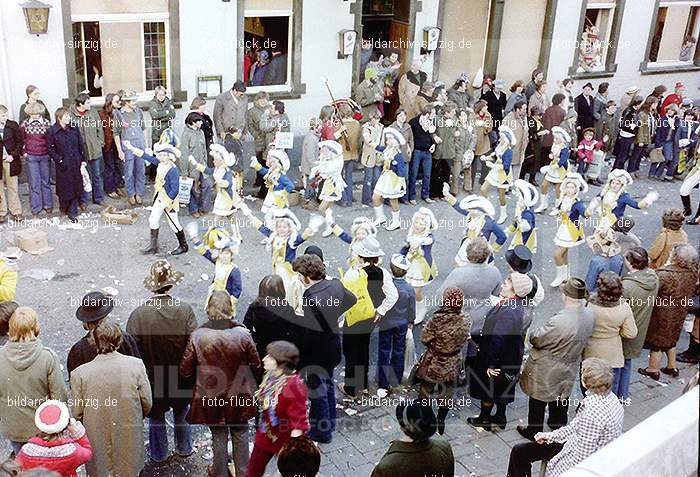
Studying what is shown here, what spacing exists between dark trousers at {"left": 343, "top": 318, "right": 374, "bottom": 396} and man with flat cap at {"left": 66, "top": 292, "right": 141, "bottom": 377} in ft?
6.82

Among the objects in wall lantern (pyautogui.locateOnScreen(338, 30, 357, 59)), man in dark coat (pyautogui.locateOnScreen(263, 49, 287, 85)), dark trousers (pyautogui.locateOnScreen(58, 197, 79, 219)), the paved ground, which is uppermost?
wall lantern (pyautogui.locateOnScreen(338, 30, 357, 59))

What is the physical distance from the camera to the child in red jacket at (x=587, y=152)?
560 inches

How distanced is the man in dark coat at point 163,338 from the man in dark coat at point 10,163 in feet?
18.1

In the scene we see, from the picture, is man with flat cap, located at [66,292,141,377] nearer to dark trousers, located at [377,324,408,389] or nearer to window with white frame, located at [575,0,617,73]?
dark trousers, located at [377,324,408,389]

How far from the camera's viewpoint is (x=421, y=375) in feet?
23.1

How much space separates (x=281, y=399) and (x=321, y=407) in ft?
4.64

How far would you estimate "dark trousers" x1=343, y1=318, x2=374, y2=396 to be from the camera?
7.44 metres

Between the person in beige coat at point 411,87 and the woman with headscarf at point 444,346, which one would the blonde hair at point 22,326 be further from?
the person in beige coat at point 411,87

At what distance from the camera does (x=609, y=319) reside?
6941 mm

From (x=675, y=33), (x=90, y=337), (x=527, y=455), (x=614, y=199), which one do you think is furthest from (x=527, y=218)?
(x=675, y=33)

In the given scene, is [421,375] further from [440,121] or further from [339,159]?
[440,121]

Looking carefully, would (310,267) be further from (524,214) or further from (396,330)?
(524,214)

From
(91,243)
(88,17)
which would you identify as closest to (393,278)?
(91,243)

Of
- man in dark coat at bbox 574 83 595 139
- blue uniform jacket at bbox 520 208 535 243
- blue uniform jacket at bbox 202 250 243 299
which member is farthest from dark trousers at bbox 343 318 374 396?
man in dark coat at bbox 574 83 595 139
